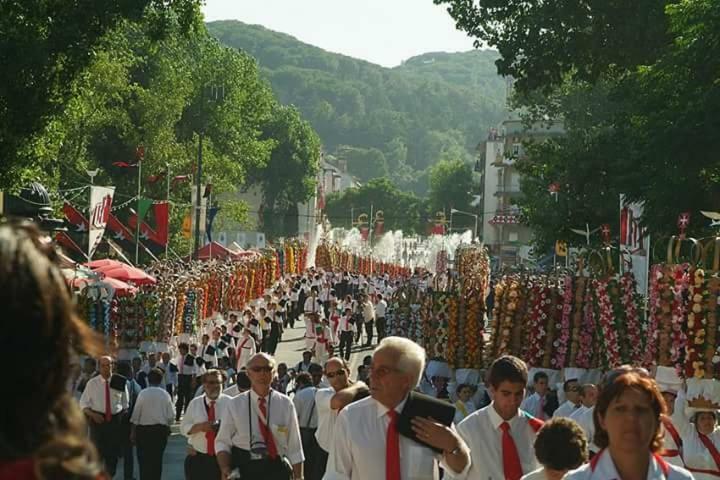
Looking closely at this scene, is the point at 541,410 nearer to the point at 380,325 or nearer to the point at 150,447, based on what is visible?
the point at 150,447

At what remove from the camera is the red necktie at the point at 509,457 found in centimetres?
716

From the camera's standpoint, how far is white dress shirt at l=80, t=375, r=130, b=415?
16609 mm

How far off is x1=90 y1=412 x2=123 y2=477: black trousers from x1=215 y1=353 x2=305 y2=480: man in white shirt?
6288mm

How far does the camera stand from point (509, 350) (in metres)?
20.7

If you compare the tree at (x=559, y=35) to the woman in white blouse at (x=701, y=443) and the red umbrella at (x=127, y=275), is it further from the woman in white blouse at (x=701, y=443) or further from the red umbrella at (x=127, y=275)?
the woman in white blouse at (x=701, y=443)

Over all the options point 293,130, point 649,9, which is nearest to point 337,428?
point 649,9

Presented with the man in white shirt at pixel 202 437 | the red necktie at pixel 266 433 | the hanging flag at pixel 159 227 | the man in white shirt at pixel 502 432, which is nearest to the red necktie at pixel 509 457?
the man in white shirt at pixel 502 432

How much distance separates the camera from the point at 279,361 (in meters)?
36.1

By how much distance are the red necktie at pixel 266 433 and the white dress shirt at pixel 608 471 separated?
18.2 ft

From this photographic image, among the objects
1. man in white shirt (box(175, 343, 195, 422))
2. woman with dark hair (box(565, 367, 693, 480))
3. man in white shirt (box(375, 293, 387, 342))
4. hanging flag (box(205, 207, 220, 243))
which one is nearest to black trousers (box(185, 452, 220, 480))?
woman with dark hair (box(565, 367, 693, 480))

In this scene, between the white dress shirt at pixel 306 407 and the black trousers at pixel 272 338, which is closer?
the white dress shirt at pixel 306 407

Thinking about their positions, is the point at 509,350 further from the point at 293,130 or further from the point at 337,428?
the point at 293,130

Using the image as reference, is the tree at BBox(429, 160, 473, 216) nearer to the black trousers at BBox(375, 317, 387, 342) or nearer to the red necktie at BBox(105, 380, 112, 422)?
the black trousers at BBox(375, 317, 387, 342)

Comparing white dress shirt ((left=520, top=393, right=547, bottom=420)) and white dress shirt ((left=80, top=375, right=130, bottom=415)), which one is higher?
white dress shirt ((left=520, top=393, right=547, bottom=420))
